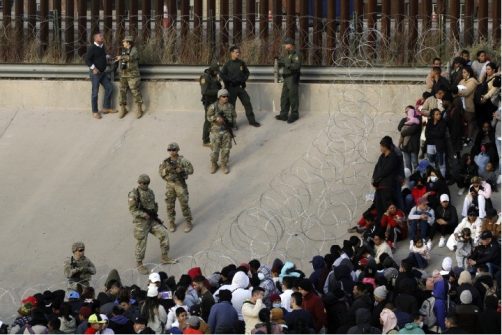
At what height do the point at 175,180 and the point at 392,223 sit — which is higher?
the point at 175,180

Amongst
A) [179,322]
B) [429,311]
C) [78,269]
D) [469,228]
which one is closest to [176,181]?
[78,269]

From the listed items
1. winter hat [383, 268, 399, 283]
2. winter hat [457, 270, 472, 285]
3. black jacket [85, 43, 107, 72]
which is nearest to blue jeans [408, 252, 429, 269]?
winter hat [383, 268, 399, 283]

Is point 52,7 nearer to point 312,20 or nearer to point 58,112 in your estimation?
point 58,112

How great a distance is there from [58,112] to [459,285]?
9.48 meters

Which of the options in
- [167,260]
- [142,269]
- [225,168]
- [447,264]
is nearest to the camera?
[447,264]

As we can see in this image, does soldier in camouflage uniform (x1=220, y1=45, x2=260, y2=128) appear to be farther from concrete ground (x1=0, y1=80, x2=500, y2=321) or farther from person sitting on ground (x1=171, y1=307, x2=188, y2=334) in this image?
person sitting on ground (x1=171, y1=307, x2=188, y2=334)

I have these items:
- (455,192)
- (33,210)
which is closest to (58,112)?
(33,210)

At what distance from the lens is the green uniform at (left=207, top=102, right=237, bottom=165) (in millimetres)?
25984

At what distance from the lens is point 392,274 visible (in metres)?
22.1

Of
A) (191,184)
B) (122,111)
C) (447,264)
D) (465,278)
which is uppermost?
(122,111)

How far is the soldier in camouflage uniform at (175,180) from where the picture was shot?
24.7 metres

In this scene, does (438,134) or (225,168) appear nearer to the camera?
(438,134)

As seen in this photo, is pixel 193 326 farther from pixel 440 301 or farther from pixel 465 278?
pixel 465 278

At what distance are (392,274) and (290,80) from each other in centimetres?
604
